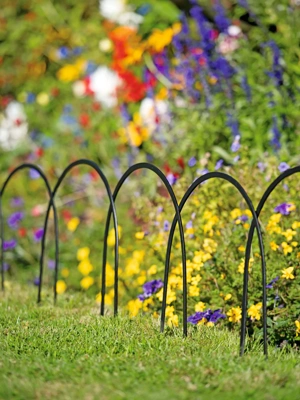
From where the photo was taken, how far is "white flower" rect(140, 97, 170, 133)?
17.9 feet

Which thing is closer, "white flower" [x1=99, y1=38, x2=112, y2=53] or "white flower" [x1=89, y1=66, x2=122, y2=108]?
"white flower" [x1=89, y1=66, x2=122, y2=108]

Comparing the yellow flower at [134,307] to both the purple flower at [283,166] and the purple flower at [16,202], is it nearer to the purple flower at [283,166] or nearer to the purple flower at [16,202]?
the purple flower at [283,166]

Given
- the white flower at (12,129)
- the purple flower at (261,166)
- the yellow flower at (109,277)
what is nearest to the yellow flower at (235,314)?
the purple flower at (261,166)

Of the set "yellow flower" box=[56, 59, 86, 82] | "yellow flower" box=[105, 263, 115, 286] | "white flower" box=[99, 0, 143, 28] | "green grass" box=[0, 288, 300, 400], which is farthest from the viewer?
"yellow flower" box=[56, 59, 86, 82]

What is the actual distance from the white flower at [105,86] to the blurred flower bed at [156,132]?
13mm

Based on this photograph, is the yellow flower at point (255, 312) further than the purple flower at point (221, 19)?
No

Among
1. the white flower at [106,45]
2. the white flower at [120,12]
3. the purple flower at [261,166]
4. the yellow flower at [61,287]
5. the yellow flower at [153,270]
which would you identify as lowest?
the yellow flower at [61,287]

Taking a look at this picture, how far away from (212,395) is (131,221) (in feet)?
10.0

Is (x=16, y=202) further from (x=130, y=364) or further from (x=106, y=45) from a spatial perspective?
(x=130, y=364)

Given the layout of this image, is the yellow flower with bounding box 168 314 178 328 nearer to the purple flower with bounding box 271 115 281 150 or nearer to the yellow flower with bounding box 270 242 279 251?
the yellow flower with bounding box 270 242 279 251

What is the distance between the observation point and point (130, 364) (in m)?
2.66

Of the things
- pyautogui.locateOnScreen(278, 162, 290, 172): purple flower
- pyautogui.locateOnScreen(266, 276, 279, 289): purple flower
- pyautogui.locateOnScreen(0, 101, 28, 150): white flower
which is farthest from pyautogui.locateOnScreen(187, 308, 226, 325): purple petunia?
pyautogui.locateOnScreen(0, 101, 28, 150): white flower

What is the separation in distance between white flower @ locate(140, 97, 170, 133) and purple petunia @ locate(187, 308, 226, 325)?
2.24m

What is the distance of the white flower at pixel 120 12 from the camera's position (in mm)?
6941
